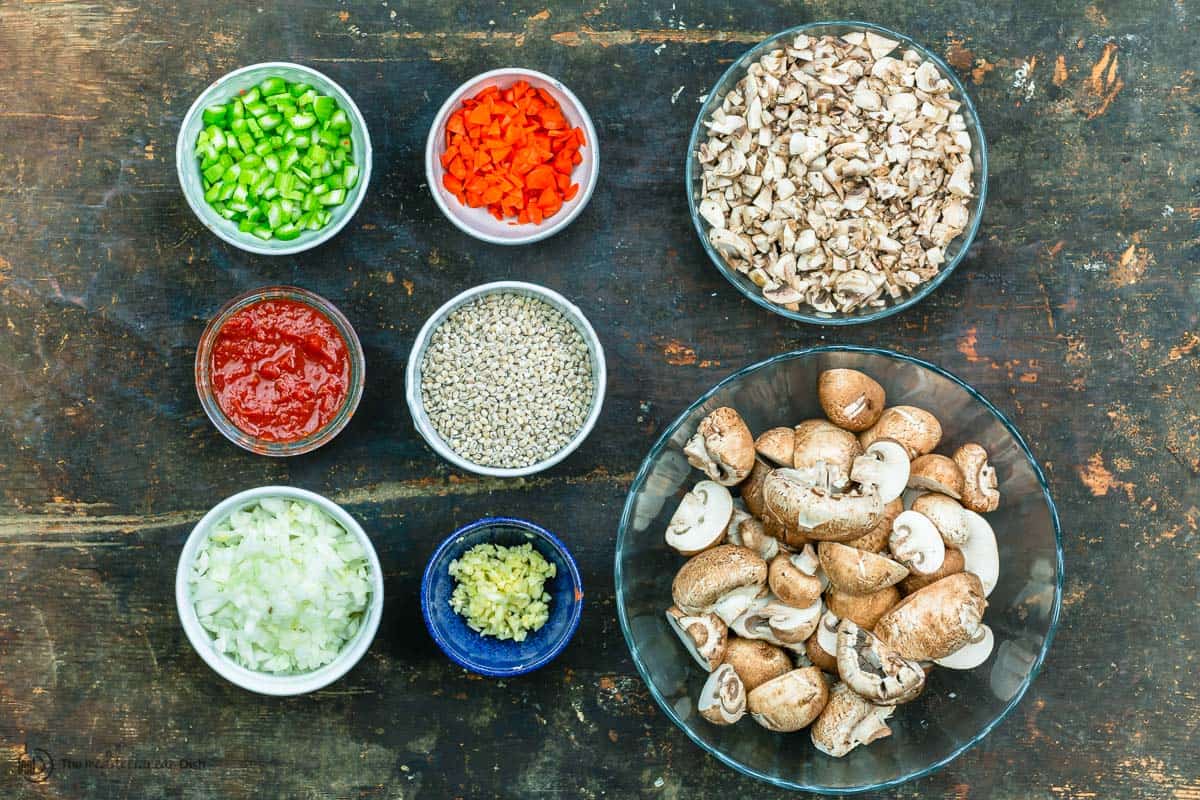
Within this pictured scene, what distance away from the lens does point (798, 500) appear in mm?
1761

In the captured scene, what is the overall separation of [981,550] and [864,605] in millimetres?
291

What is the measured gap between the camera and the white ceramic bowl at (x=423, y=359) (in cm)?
205

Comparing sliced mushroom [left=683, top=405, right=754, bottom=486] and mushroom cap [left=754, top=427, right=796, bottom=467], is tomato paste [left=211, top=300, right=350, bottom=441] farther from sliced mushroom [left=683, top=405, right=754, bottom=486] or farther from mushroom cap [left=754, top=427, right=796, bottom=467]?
mushroom cap [left=754, top=427, right=796, bottom=467]

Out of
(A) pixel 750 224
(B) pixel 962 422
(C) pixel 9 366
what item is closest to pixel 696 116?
(A) pixel 750 224

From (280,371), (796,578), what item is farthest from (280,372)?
(796,578)

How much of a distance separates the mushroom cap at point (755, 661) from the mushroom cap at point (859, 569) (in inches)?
8.6

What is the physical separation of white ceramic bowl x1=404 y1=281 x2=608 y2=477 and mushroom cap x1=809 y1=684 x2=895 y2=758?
2.51 ft

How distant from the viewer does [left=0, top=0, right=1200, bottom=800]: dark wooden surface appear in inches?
85.8

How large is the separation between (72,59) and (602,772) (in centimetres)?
212

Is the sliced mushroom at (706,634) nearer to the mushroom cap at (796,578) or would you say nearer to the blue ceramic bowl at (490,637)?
the mushroom cap at (796,578)

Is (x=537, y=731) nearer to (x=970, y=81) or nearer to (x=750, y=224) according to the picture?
(x=750, y=224)

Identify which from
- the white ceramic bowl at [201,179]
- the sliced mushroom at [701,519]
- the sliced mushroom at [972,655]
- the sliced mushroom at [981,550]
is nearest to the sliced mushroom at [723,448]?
the sliced mushroom at [701,519]

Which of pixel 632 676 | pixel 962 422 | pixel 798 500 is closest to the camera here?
pixel 798 500

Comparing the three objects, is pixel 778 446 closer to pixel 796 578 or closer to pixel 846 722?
pixel 796 578
